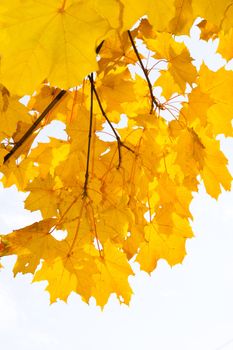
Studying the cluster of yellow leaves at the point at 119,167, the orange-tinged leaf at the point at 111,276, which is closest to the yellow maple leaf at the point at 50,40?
the cluster of yellow leaves at the point at 119,167

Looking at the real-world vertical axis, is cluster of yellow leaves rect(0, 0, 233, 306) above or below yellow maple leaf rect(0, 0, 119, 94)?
above

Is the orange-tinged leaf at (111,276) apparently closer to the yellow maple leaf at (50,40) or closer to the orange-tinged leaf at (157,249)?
the orange-tinged leaf at (157,249)

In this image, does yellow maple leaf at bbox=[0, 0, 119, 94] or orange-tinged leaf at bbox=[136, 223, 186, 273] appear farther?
orange-tinged leaf at bbox=[136, 223, 186, 273]

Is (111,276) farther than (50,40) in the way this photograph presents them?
Yes

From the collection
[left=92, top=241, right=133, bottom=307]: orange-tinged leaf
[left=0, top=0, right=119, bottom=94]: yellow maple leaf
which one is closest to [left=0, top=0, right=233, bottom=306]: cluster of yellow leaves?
[left=92, top=241, right=133, bottom=307]: orange-tinged leaf

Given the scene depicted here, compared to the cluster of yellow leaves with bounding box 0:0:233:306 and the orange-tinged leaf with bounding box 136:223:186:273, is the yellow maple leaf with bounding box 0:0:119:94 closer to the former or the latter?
the cluster of yellow leaves with bounding box 0:0:233:306

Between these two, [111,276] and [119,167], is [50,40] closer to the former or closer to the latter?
[119,167]

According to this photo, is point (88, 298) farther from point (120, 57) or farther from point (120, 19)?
point (120, 19)

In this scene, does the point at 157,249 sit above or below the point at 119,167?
below

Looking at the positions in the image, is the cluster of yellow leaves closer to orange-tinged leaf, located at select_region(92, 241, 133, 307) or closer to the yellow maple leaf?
orange-tinged leaf, located at select_region(92, 241, 133, 307)

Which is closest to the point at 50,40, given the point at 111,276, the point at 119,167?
the point at 119,167

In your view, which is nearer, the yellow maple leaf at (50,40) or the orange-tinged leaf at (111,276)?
the yellow maple leaf at (50,40)
